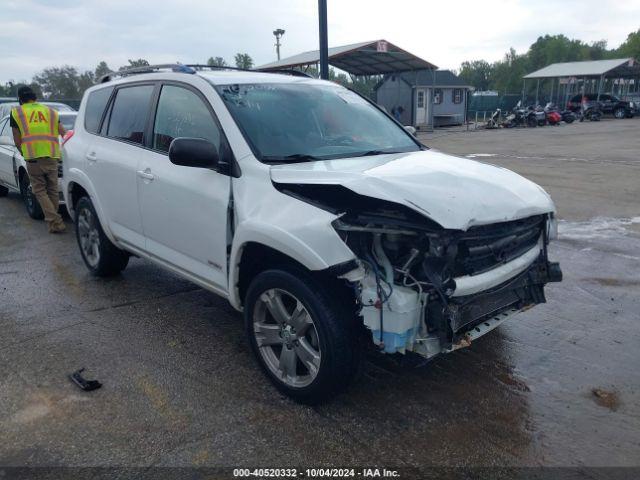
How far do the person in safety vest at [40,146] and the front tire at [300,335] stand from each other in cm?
551

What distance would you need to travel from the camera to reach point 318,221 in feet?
9.73

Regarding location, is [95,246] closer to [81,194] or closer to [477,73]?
[81,194]

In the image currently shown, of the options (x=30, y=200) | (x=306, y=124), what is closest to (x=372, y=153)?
(x=306, y=124)

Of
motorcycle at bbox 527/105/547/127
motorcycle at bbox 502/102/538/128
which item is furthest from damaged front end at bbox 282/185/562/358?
motorcycle at bbox 527/105/547/127

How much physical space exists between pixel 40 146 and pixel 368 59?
19586mm

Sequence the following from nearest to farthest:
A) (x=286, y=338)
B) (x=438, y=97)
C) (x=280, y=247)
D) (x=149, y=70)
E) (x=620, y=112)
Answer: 1. (x=280, y=247)
2. (x=286, y=338)
3. (x=149, y=70)
4. (x=438, y=97)
5. (x=620, y=112)

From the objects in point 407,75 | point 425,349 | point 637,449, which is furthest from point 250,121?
point 407,75

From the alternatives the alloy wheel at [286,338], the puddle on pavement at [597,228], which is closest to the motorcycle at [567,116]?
the puddle on pavement at [597,228]

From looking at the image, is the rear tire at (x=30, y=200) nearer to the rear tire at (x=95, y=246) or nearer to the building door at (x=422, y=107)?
the rear tire at (x=95, y=246)

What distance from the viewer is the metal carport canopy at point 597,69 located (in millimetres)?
38312

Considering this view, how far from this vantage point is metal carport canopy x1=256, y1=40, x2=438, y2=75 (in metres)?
23.0

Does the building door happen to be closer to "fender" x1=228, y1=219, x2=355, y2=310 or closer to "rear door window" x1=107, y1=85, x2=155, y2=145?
"rear door window" x1=107, y1=85, x2=155, y2=145

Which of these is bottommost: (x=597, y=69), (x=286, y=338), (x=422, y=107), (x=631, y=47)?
(x=286, y=338)

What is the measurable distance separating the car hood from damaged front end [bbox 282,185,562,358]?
0.07 m
